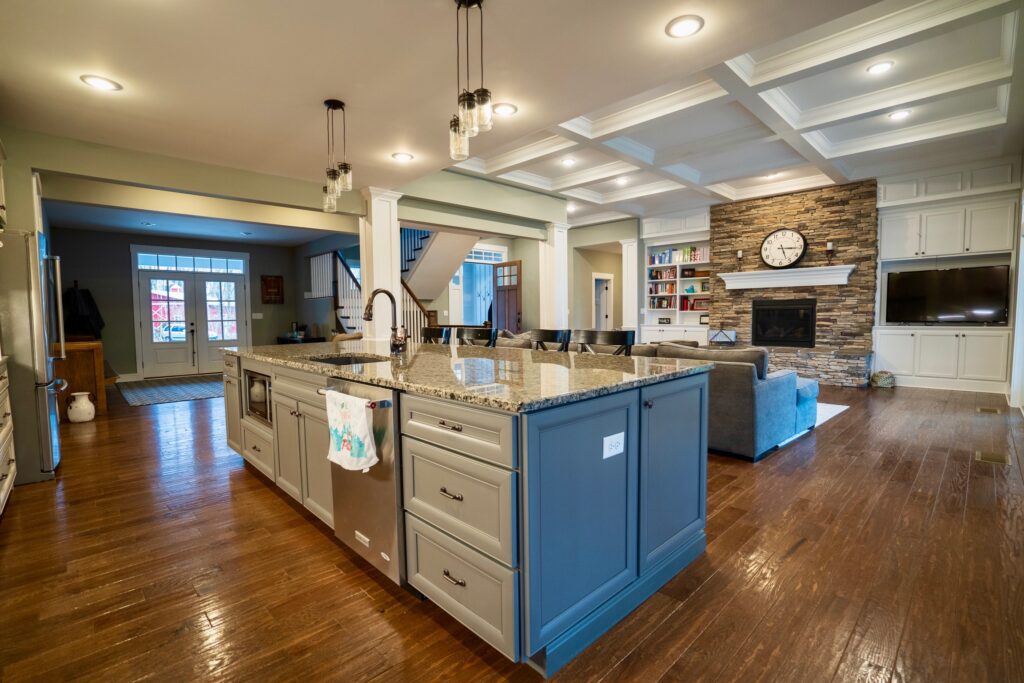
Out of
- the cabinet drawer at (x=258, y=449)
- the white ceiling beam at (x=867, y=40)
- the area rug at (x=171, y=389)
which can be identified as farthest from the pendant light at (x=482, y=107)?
the area rug at (x=171, y=389)

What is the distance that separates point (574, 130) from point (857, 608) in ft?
14.5

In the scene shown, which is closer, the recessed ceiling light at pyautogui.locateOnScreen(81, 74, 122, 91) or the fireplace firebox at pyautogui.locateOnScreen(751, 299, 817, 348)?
the recessed ceiling light at pyautogui.locateOnScreen(81, 74, 122, 91)

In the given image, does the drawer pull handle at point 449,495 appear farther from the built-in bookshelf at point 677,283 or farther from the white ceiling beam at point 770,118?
the built-in bookshelf at point 677,283

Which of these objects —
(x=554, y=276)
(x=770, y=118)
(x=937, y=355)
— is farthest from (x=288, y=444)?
(x=937, y=355)

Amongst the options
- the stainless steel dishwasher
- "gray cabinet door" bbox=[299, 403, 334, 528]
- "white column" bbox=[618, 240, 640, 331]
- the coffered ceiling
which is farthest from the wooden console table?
"white column" bbox=[618, 240, 640, 331]

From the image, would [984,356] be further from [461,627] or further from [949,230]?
[461,627]

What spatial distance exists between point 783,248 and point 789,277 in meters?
0.48

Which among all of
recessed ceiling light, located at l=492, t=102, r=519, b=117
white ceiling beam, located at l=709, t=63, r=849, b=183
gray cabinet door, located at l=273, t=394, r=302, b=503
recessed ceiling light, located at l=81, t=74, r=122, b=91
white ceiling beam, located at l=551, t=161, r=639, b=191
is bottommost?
gray cabinet door, located at l=273, t=394, r=302, b=503

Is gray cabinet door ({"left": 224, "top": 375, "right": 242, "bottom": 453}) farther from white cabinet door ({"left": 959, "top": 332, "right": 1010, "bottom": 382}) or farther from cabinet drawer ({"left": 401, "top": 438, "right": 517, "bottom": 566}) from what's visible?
white cabinet door ({"left": 959, "top": 332, "right": 1010, "bottom": 382})

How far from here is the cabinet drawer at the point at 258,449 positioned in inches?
118

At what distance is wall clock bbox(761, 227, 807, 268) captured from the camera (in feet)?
24.0

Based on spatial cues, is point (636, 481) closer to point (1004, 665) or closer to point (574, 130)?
point (1004, 665)

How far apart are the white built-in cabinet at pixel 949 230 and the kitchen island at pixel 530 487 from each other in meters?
6.69

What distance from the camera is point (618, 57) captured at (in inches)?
107
